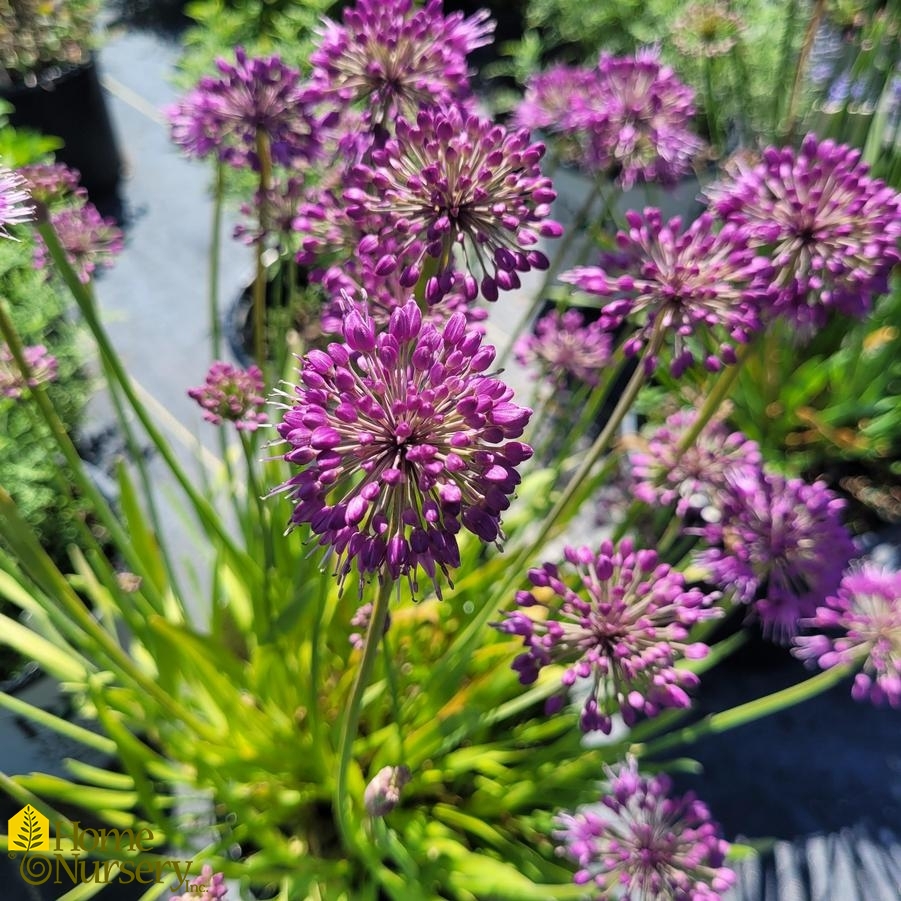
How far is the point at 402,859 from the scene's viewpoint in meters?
0.95

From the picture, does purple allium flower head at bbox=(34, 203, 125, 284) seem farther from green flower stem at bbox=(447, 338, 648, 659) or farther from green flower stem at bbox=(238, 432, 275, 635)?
green flower stem at bbox=(447, 338, 648, 659)

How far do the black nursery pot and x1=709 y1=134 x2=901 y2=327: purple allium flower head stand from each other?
2.25 metres

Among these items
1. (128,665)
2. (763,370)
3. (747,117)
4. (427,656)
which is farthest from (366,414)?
(747,117)

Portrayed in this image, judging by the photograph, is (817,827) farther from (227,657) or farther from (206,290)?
(206,290)

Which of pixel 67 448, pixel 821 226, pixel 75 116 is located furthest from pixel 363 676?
pixel 75 116

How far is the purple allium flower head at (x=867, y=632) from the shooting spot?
38.0 inches

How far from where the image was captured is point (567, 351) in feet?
4.29

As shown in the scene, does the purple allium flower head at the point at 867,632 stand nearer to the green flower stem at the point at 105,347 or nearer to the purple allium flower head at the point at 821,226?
the purple allium flower head at the point at 821,226

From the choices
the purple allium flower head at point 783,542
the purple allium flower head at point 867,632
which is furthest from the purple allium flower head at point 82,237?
the purple allium flower head at point 867,632

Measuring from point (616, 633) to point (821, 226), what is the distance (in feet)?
1.68

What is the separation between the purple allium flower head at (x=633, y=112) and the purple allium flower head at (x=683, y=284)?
0.33m

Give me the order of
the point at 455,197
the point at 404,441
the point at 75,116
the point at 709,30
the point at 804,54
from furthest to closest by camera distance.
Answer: the point at 75,116
the point at 709,30
the point at 804,54
the point at 455,197
the point at 404,441

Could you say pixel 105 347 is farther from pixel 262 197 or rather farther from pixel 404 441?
pixel 404 441

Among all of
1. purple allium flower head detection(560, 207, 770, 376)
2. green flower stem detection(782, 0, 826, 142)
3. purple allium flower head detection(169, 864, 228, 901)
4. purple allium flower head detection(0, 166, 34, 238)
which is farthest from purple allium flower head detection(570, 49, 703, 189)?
purple allium flower head detection(169, 864, 228, 901)
